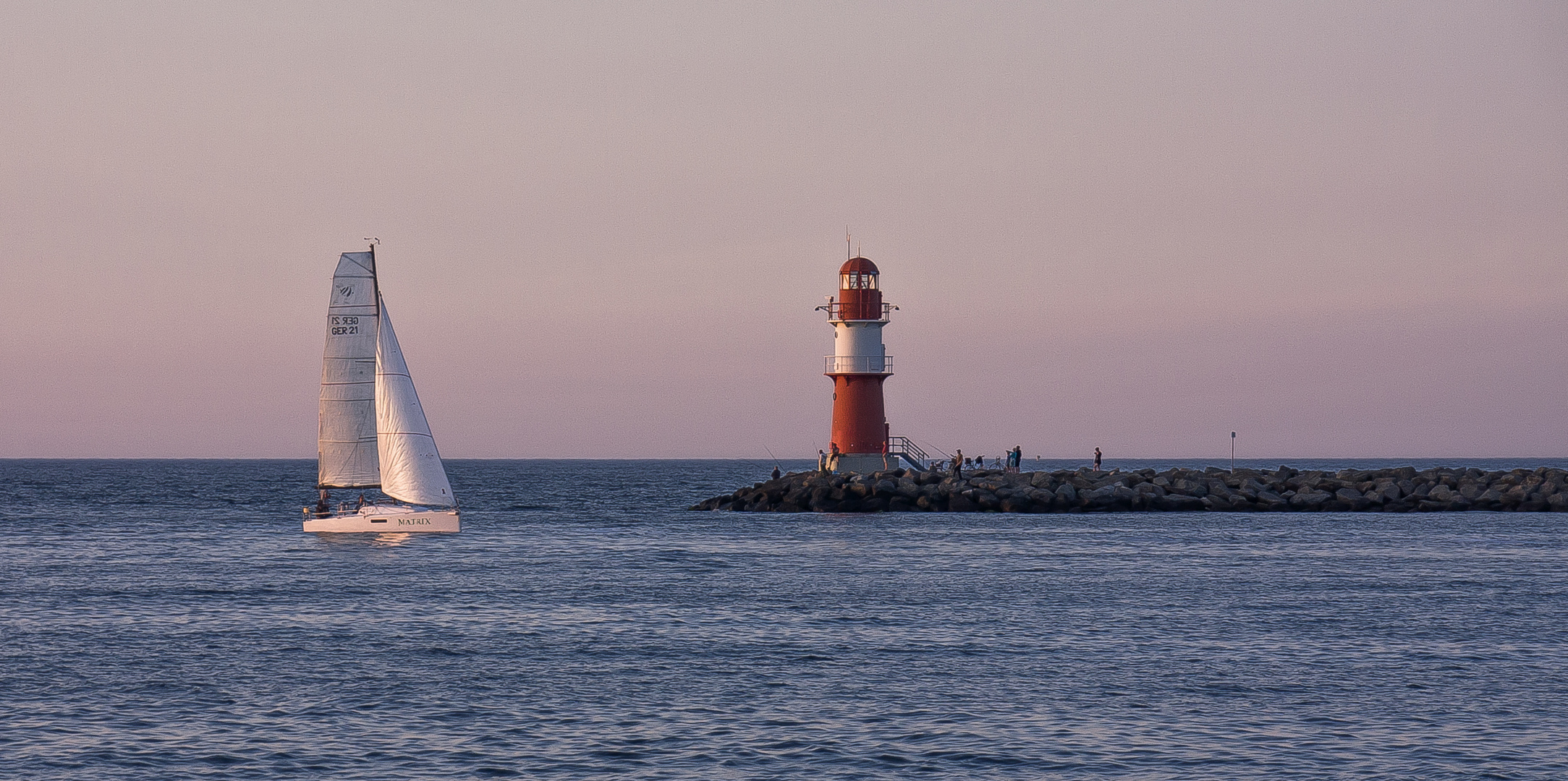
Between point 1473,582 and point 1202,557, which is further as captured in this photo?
point 1202,557

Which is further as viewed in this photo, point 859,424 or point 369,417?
point 859,424

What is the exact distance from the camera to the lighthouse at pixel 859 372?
56.6 m

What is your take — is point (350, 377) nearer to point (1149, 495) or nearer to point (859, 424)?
point (859, 424)

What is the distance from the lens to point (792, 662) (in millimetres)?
19844

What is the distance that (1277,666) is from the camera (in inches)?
760

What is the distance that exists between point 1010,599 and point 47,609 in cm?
1695

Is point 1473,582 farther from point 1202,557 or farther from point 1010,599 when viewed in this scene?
point 1010,599

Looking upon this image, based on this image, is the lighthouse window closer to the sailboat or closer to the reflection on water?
the sailboat

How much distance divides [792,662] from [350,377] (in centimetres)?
2506

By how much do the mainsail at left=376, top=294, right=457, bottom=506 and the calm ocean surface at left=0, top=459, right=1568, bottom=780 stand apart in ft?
11.1

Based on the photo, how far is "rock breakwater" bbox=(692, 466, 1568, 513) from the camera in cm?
5622

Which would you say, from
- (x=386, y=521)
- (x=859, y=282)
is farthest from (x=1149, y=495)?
(x=386, y=521)

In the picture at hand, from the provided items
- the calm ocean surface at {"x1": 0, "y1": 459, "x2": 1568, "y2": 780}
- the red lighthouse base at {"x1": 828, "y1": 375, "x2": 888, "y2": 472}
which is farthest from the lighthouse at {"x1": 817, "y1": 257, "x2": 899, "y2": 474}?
the calm ocean surface at {"x1": 0, "y1": 459, "x2": 1568, "y2": 780}

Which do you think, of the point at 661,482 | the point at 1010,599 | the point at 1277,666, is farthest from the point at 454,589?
the point at 661,482
